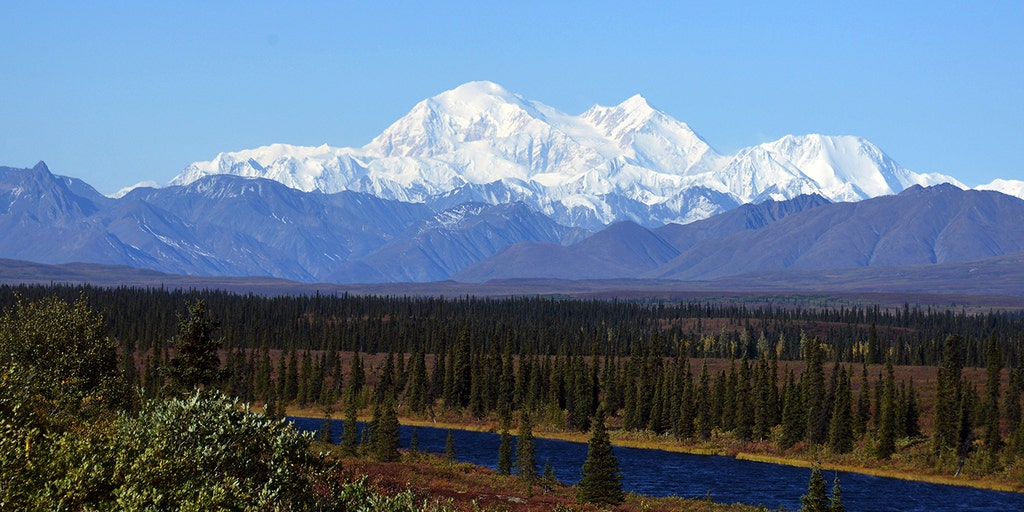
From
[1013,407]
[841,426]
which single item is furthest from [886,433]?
[1013,407]

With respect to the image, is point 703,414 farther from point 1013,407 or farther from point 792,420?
point 1013,407

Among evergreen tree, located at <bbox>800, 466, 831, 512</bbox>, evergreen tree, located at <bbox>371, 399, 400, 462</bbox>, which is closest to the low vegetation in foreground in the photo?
evergreen tree, located at <bbox>800, 466, 831, 512</bbox>

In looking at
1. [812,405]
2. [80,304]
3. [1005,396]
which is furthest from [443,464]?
[1005,396]

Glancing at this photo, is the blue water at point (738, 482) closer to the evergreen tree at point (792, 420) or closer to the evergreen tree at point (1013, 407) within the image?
the evergreen tree at point (792, 420)

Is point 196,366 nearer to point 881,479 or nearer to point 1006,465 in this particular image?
point 881,479

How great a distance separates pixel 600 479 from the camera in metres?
91.7

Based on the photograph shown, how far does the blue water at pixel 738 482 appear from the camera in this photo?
4609 inches

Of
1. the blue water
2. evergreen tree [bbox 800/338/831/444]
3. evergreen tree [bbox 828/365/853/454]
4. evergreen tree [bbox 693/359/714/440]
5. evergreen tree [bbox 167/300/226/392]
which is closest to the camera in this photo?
evergreen tree [bbox 167/300/226/392]

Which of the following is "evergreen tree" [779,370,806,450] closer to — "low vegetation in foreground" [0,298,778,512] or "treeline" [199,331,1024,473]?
"treeline" [199,331,1024,473]

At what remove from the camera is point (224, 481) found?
4416 cm

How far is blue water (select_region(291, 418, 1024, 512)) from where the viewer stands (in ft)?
384

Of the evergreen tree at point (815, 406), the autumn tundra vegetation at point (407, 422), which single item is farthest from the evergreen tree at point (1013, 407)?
the evergreen tree at point (815, 406)

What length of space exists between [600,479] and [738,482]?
41.8 metres

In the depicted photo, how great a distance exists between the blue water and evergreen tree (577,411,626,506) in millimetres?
18037
